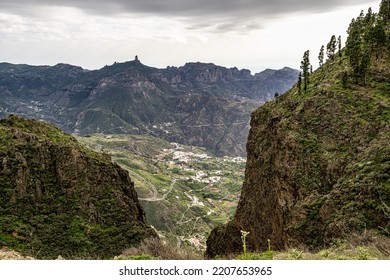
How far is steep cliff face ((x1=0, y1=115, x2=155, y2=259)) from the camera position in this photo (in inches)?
1671

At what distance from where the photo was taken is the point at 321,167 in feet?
107

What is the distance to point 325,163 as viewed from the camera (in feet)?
106

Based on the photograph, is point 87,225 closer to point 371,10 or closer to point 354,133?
point 354,133

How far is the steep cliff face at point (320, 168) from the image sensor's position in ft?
81.3

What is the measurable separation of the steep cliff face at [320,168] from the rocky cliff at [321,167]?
0.08 metres

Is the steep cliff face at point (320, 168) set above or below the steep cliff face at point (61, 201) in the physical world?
above

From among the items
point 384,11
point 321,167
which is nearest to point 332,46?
point 384,11

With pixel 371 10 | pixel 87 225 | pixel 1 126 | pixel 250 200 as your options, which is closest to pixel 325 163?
pixel 250 200

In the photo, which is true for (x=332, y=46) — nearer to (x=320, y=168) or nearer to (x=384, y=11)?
(x=384, y=11)

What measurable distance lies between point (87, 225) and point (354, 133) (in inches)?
1373

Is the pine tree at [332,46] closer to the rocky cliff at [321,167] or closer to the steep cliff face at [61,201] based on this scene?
the rocky cliff at [321,167]

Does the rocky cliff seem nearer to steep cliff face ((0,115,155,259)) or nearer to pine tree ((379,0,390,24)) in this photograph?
pine tree ((379,0,390,24))

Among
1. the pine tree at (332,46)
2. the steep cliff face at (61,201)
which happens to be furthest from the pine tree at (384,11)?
the steep cliff face at (61,201)

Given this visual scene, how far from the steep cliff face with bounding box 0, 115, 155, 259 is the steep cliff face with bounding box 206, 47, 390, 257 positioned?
1552 cm
